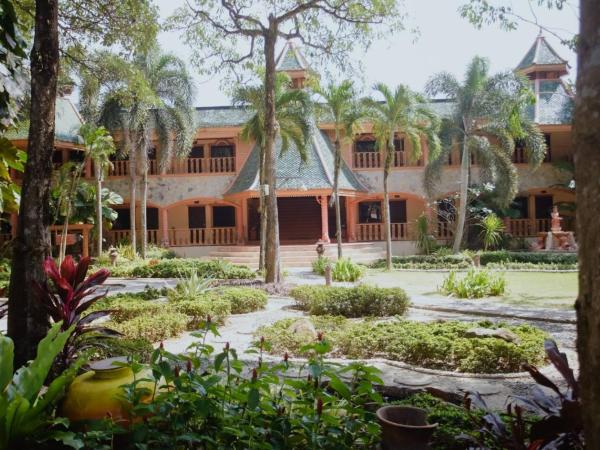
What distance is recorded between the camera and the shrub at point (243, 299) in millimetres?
9523

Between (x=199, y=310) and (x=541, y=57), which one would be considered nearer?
(x=199, y=310)

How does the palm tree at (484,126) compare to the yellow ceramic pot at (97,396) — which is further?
the palm tree at (484,126)

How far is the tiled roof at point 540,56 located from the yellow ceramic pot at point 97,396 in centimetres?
2610

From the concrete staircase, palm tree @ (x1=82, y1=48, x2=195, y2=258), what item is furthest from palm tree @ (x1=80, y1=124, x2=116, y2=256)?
the concrete staircase

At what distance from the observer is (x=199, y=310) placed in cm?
826

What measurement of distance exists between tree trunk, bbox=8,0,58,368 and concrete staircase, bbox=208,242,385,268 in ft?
51.8

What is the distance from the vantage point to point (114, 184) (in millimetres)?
23828

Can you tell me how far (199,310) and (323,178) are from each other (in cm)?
1416

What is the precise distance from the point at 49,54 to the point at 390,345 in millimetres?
4476

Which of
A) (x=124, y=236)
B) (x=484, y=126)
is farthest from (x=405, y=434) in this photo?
(x=124, y=236)

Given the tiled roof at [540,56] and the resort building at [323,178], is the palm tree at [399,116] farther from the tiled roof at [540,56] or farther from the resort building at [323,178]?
the tiled roof at [540,56]

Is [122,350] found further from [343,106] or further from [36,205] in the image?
[343,106]

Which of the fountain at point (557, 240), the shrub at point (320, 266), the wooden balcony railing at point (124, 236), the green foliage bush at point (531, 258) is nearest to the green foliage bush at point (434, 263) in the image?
the green foliage bush at point (531, 258)

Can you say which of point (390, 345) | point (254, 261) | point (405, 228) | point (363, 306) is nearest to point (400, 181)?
point (405, 228)
